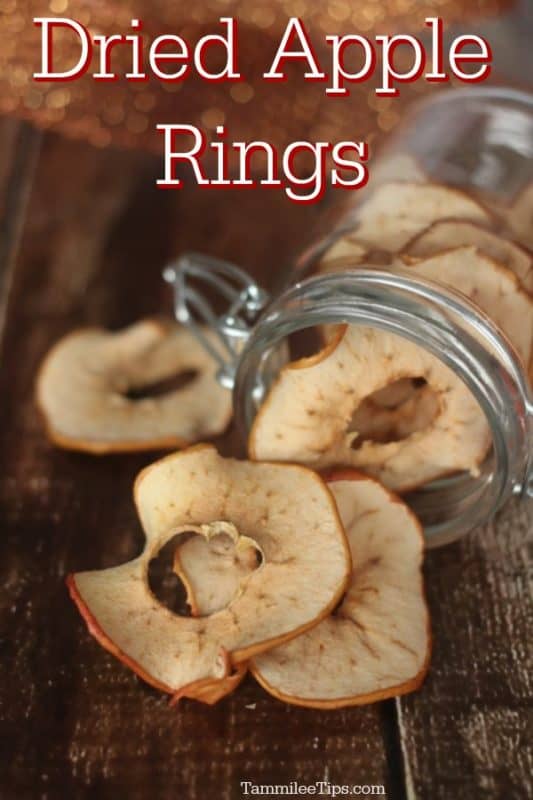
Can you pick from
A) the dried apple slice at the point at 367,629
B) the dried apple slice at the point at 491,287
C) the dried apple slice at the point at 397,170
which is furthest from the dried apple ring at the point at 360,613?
the dried apple slice at the point at 397,170

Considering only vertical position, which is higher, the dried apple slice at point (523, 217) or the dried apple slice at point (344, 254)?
the dried apple slice at point (523, 217)

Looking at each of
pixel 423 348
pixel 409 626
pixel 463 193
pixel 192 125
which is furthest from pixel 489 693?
pixel 192 125

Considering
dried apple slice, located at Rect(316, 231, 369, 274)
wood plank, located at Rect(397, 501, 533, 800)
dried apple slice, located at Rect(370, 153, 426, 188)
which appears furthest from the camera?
dried apple slice, located at Rect(370, 153, 426, 188)

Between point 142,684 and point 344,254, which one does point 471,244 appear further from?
point 142,684

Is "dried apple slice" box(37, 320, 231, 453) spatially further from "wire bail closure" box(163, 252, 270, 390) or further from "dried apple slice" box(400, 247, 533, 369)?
"dried apple slice" box(400, 247, 533, 369)

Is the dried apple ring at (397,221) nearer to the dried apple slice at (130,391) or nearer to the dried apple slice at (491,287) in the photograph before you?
the dried apple slice at (491,287)

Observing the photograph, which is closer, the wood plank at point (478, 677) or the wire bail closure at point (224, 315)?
the wood plank at point (478, 677)

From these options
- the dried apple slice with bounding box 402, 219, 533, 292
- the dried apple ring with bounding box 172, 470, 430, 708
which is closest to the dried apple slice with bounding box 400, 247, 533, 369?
the dried apple slice with bounding box 402, 219, 533, 292
